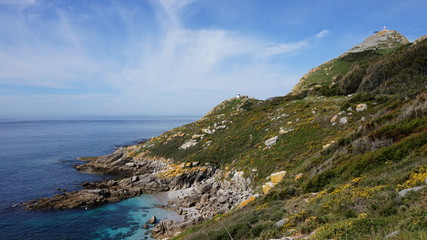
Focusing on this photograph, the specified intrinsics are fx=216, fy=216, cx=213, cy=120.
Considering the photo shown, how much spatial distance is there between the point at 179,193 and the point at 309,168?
23.0 m

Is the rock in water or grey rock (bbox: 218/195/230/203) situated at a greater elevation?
grey rock (bbox: 218/195/230/203)

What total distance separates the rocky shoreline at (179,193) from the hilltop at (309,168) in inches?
6.9

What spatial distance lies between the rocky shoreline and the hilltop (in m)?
0.17

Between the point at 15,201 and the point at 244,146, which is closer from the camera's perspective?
the point at 15,201

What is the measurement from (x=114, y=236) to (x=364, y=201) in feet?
85.7

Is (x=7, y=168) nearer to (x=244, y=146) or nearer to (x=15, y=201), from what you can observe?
(x=15, y=201)

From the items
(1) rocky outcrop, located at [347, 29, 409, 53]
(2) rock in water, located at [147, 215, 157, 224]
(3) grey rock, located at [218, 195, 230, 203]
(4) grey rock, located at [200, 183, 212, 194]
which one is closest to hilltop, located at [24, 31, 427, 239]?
(4) grey rock, located at [200, 183, 212, 194]

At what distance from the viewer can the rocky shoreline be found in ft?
88.3

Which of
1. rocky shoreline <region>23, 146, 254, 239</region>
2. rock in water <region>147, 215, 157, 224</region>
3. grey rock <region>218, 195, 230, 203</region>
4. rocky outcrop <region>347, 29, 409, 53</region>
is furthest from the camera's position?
rocky outcrop <region>347, 29, 409, 53</region>

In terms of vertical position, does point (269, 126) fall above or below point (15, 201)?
above

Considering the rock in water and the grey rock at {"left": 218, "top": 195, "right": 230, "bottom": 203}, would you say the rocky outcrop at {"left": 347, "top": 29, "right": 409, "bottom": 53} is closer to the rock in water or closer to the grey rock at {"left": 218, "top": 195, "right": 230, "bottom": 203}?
the grey rock at {"left": 218, "top": 195, "right": 230, "bottom": 203}

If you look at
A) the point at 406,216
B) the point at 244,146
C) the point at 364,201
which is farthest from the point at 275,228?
the point at 244,146

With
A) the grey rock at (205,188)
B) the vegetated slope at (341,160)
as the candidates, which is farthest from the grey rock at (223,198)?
the grey rock at (205,188)

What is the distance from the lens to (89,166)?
184 feet
